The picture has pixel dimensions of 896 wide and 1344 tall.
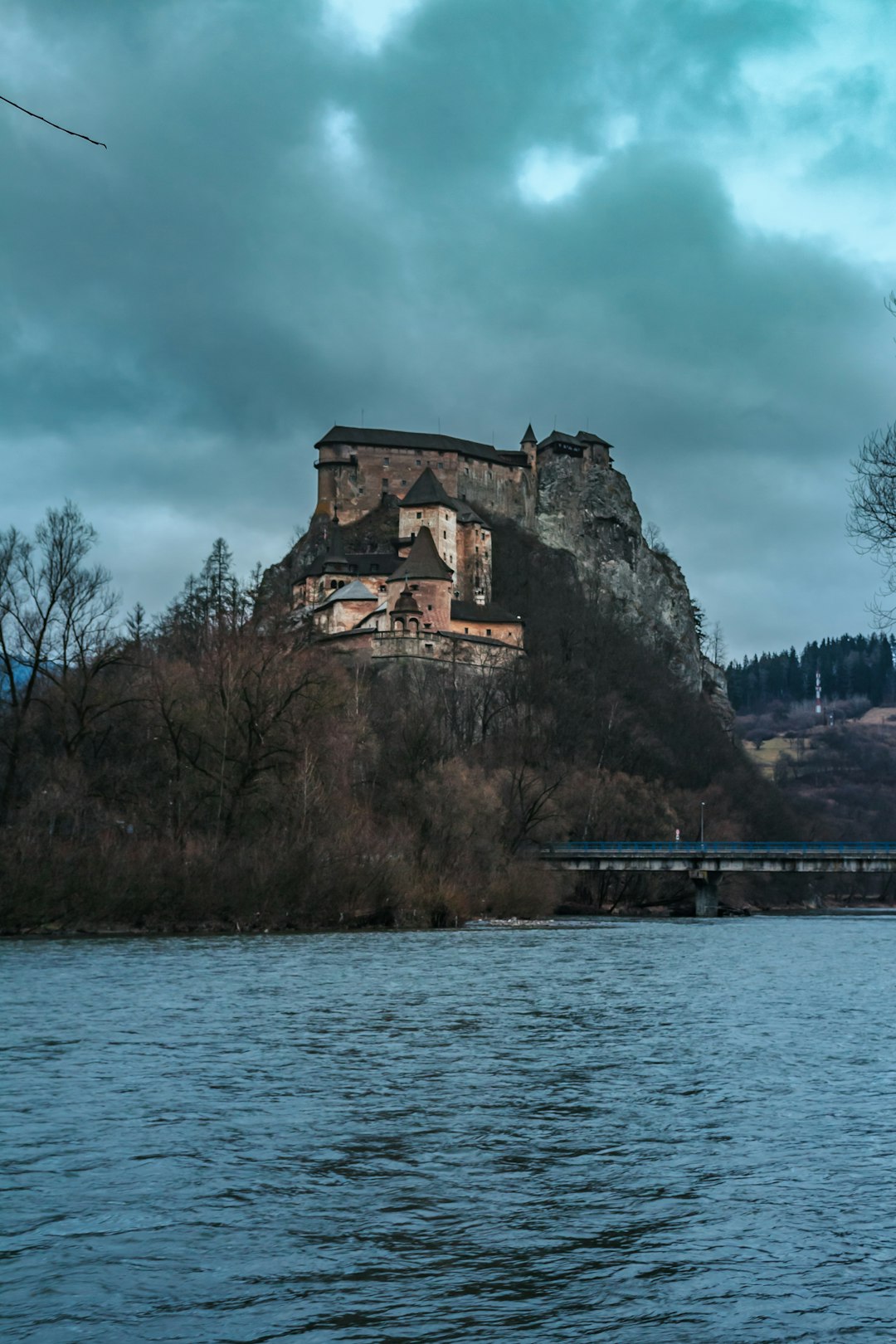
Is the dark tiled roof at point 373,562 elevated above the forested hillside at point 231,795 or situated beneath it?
elevated above

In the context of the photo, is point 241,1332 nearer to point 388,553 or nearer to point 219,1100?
point 219,1100

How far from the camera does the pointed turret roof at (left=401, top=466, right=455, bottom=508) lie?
128875 millimetres

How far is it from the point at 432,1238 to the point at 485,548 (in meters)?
121

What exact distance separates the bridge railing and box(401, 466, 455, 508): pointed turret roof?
55.6 m

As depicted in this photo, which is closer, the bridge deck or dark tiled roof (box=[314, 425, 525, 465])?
the bridge deck

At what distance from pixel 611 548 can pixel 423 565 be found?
39.2 m

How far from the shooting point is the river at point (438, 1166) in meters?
9.02

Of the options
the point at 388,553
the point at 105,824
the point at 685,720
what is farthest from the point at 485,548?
the point at 105,824

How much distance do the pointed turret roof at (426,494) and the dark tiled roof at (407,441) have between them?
852cm

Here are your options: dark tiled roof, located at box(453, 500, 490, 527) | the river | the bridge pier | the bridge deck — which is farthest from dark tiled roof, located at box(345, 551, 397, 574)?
the river

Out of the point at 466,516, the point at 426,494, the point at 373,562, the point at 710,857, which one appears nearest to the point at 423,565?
the point at 373,562

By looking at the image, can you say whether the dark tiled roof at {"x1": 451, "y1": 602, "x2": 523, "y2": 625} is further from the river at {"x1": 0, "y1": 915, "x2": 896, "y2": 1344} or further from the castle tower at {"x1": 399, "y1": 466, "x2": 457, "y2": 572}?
the river at {"x1": 0, "y1": 915, "x2": 896, "y2": 1344}

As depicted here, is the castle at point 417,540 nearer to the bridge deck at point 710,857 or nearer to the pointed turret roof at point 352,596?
the pointed turret roof at point 352,596

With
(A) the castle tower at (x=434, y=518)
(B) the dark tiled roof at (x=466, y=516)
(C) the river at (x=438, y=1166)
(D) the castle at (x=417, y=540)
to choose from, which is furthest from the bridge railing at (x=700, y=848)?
(B) the dark tiled roof at (x=466, y=516)
